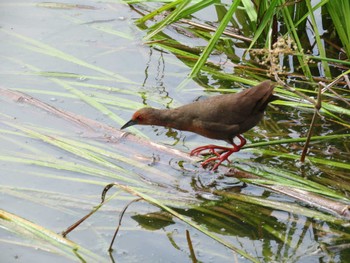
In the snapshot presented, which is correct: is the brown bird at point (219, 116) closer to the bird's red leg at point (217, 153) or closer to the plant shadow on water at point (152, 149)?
the bird's red leg at point (217, 153)

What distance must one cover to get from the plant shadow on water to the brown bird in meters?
0.14

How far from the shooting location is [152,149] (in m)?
6.18

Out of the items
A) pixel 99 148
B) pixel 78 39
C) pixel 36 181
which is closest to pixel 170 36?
pixel 78 39

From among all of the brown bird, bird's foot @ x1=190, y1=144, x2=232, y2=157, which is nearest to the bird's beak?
the brown bird

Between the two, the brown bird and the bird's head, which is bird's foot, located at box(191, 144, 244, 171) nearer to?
the brown bird

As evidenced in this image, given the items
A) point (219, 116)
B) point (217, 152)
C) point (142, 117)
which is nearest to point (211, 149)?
point (217, 152)

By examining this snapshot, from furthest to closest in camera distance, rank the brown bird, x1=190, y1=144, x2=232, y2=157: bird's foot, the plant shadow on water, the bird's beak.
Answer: the bird's beak < x1=190, y1=144, x2=232, y2=157: bird's foot < the brown bird < the plant shadow on water

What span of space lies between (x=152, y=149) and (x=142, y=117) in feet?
1.10

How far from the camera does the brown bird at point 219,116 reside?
19.5 ft

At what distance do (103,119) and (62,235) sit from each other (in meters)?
1.91

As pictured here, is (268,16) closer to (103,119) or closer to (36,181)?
(103,119)

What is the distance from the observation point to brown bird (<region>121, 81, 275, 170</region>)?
595 cm

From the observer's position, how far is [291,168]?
609 cm

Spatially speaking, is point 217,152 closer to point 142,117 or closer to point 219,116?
point 219,116
